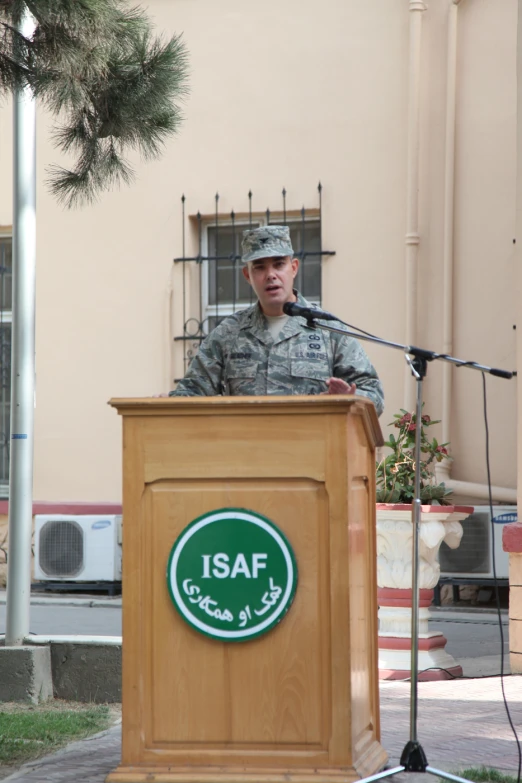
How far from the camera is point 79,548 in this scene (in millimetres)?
9305

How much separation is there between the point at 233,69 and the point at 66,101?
17.2 feet

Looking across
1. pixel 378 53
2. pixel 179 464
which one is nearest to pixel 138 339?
pixel 378 53

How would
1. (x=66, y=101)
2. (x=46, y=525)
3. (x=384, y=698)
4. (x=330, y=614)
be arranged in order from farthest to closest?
(x=46, y=525) < (x=384, y=698) < (x=66, y=101) < (x=330, y=614)

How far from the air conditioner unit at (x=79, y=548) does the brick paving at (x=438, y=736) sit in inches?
164

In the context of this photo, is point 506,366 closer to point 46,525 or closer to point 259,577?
point 46,525

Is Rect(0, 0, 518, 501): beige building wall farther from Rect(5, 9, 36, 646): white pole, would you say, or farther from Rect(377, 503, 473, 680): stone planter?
Rect(5, 9, 36, 646): white pole

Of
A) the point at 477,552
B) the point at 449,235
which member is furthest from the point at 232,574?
the point at 449,235

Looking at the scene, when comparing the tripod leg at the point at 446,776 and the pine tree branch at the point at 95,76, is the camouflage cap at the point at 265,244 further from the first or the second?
the tripod leg at the point at 446,776

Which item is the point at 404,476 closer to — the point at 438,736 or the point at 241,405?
the point at 438,736

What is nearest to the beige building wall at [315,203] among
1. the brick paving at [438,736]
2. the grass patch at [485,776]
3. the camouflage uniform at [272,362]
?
the brick paving at [438,736]

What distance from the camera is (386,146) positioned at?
9.00 m

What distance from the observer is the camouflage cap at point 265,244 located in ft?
11.9

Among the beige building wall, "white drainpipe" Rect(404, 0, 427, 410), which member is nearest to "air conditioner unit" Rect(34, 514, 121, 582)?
the beige building wall

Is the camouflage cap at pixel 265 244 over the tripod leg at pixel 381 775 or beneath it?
over
